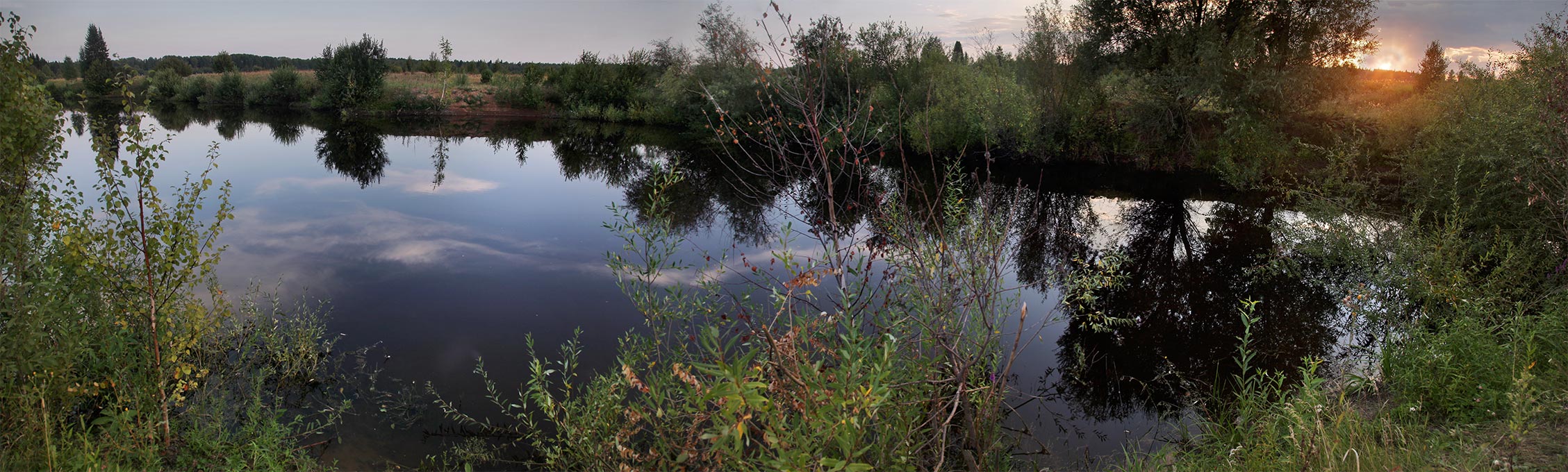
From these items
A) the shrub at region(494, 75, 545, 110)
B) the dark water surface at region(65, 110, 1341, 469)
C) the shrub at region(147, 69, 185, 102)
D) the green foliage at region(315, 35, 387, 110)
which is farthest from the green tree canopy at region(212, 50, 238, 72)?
the dark water surface at region(65, 110, 1341, 469)

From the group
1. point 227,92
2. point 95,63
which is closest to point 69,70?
point 95,63

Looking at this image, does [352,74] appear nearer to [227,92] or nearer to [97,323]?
[227,92]

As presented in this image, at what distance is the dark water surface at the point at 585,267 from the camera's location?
630 cm

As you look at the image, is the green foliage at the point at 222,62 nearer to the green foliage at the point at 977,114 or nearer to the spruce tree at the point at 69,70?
the spruce tree at the point at 69,70

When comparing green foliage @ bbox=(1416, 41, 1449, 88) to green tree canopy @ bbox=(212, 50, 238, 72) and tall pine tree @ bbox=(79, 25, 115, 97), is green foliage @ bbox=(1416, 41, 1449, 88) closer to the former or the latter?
tall pine tree @ bbox=(79, 25, 115, 97)

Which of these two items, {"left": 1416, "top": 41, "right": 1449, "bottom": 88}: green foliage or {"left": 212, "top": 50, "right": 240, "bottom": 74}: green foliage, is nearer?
{"left": 1416, "top": 41, "right": 1449, "bottom": 88}: green foliage

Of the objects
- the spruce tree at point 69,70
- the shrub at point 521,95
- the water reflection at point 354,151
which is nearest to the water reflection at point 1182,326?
the water reflection at point 354,151

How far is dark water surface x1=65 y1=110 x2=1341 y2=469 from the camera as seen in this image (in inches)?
248

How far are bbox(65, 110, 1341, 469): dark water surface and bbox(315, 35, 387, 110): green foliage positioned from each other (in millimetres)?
17255

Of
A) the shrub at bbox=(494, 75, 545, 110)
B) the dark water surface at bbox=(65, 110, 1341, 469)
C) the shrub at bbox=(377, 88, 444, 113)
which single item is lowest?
the dark water surface at bbox=(65, 110, 1341, 469)

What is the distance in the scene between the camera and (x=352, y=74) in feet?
126

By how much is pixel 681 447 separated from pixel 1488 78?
1259 centimetres

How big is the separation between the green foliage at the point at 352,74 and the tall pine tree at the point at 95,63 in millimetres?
11120

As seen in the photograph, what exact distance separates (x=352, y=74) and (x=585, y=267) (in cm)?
3468
